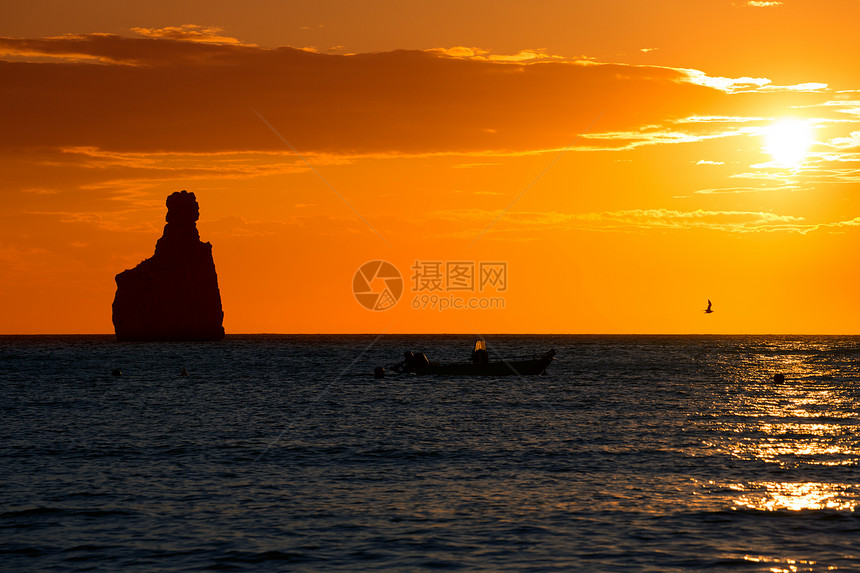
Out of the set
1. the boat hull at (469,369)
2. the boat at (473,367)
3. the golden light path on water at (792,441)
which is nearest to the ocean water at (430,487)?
the golden light path on water at (792,441)

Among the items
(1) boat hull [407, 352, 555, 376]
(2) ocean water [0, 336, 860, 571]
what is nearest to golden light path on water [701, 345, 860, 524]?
(2) ocean water [0, 336, 860, 571]

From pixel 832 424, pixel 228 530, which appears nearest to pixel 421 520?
pixel 228 530

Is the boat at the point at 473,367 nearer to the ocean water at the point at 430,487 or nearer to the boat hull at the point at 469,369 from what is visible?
the boat hull at the point at 469,369

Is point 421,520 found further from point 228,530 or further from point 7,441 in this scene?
point 7,441

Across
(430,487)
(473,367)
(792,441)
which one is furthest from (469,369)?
(430,487)

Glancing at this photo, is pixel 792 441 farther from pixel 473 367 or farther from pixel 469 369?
pixel 469 369

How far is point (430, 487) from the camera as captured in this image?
87.0ft

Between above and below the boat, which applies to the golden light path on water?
below

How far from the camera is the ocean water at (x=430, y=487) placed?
19.2m

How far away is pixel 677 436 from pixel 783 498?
568 inches

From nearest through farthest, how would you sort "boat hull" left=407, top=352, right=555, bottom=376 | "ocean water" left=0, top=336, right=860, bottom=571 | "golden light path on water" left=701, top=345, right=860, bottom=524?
1. "ocean water" left=0, top=336, right=860, bottom=571
2. "golden light path on water" left=701, top=345, right=860, bottom=524
3. "boat hull" left=407, top=352, right=555, bottom=376

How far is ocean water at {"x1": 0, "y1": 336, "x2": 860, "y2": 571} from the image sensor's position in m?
19.2

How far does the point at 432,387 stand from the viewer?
2901 inches

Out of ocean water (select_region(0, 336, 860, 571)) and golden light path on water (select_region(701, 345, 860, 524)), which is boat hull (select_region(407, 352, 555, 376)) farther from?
ocean water (select_region(0, 336, 860, 571))
